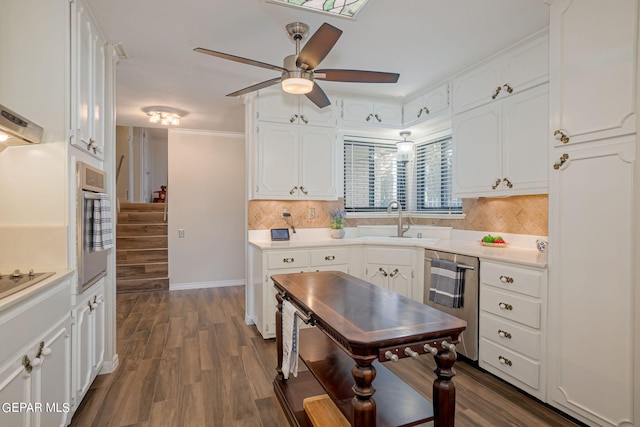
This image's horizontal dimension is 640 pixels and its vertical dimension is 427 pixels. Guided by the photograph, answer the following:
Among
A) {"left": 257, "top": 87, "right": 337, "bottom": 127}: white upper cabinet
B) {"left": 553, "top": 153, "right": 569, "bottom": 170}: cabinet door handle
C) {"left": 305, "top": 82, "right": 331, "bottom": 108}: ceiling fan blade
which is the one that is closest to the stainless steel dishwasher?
{"left": 553, "top": 153, "right": 569, "bottom": 170}: cabinet door handle

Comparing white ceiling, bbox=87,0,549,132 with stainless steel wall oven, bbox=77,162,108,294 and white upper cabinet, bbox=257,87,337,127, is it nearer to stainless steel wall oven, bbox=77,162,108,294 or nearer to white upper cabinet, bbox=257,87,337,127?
white upper cabinet, bbox=257,87,337,127

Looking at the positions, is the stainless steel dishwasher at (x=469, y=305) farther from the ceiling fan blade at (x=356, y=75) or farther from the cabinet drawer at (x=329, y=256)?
the ceiling fan blade at (x=356, y=75)

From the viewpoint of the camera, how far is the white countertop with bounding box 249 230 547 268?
8.04 feet

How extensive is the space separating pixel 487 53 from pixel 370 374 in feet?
9.25

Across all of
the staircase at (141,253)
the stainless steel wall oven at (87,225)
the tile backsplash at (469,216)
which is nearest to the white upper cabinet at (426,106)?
the tile backsplash at (469,216)

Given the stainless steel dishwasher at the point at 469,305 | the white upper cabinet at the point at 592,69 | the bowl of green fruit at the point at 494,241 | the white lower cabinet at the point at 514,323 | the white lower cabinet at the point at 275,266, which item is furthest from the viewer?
the white lower cabinet at the point at 275,266

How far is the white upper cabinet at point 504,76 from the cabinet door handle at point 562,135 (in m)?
0.64

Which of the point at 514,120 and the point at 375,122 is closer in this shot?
the point at 514,120

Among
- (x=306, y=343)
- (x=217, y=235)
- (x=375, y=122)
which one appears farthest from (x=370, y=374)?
(x=217, y=235)

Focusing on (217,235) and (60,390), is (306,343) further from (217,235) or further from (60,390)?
(217,235)

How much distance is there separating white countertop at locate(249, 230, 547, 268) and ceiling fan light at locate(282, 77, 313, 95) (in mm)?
1521

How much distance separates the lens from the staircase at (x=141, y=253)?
5.33m

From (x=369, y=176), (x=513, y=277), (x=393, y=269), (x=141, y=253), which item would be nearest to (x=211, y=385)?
(x=393, y=269)

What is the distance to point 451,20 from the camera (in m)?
2.39
